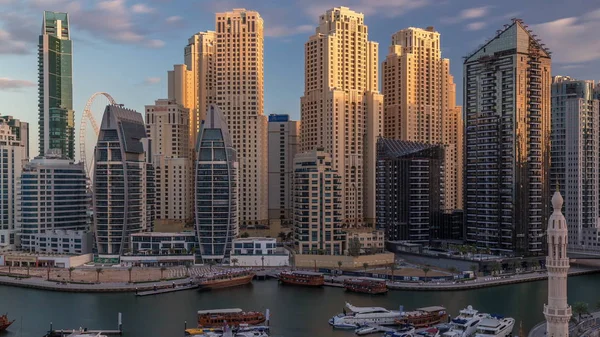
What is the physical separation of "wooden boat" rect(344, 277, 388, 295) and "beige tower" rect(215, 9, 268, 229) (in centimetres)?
3655

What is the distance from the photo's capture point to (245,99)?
92062mm

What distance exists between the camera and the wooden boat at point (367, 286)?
2083 inches

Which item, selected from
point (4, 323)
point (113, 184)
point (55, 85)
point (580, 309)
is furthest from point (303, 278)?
point (55, 85)

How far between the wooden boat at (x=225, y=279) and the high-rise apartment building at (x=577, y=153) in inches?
1496

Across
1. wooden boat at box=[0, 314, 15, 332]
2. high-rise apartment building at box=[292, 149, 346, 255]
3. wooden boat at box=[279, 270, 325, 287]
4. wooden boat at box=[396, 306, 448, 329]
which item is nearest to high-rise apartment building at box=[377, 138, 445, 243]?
high-rise apartment building at box=[292, 149, 346, 255]

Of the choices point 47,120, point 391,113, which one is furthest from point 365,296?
point 47,120

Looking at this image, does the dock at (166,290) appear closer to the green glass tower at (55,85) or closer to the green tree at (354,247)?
the green tree at (354,247)

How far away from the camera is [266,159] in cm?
9394

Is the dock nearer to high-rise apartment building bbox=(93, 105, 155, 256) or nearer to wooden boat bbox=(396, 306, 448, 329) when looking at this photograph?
high-rise apartment building bbox=(93, 105, 155, 256)

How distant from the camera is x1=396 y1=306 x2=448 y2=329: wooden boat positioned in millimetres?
42062

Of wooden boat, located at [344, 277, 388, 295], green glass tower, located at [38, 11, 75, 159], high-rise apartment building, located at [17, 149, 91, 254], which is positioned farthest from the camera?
green glass tower, located at [38, 11, 75, 159]

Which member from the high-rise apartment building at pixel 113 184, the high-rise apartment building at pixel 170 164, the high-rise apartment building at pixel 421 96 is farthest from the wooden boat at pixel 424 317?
the high-rise apartment building at pixel 421 96

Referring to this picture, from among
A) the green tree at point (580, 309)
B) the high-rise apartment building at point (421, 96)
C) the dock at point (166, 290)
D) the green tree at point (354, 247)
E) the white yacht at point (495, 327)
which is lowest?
the dock at point (166, 290)

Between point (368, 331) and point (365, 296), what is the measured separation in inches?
443
